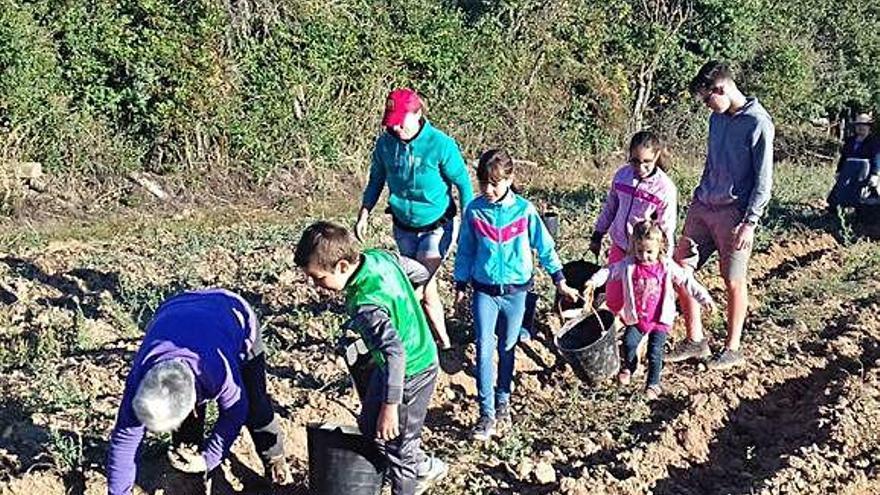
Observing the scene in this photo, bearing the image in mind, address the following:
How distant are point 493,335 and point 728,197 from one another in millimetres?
1863

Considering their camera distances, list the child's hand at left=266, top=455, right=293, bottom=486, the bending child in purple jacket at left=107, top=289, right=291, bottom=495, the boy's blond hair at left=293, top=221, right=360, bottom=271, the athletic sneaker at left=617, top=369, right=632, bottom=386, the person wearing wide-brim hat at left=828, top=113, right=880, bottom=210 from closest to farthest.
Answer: the bending child in purple jacket at left=107, top=289, right=291, bottom=495
the boy's blond hair at left=293, top=221, right=360, bottom=271
the child's hand at left=266, top=455, right=293, bottom=486
the athletic sneaker at left=617, top=369, right=632, bottom=386
the person wearing wide-brim hat at left=828, top=113, right=880, bottom=210

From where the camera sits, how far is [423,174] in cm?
609

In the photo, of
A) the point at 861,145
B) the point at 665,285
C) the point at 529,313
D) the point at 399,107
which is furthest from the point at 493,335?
the point at 861,145

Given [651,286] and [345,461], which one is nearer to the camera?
[345,461]

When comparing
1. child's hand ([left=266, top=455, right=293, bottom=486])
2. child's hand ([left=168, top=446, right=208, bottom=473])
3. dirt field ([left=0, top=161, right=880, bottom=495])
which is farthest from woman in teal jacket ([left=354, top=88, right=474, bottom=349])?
child's hand ([left=168, top=446, right=208, bottom=473])

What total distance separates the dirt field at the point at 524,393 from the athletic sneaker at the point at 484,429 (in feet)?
0.18

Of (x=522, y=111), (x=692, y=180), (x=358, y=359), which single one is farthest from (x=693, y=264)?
(x=522, y=111)

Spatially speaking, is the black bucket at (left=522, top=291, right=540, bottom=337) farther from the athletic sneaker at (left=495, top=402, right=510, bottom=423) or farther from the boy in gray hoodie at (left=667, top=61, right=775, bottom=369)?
the boy in gray hoodie at (left=667, top=61, right=775, bottom=369)

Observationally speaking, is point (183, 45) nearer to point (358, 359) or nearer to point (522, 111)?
point (522, 111)

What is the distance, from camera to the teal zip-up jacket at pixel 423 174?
604 cm

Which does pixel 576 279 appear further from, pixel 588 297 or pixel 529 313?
pixel 529 313

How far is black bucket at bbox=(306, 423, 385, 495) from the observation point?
455cm

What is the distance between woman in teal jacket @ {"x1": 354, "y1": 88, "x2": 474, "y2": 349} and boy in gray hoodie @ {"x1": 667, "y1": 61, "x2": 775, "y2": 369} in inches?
57.9

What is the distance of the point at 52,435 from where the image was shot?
200 inches
